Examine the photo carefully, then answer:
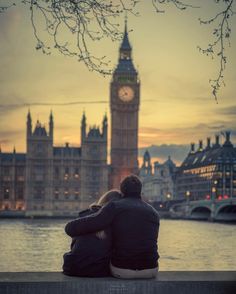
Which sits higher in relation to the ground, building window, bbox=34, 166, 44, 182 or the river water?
building window, bbox=34, 166, 44, 182

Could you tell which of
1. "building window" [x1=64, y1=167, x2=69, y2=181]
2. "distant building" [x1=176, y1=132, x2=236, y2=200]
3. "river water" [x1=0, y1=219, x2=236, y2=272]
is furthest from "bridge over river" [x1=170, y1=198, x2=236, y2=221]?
"river water" [x1=0, y1=219, x2=236, y2=272]

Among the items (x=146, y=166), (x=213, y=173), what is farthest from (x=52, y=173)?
(x=146, y=166)

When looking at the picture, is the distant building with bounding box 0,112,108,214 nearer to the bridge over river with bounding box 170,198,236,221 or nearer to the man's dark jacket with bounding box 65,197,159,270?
the bridge over river with bounding box 170,198,236,221

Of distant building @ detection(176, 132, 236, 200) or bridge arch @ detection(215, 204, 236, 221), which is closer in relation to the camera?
bridge arch @ detection(215, 204, 236, 221)

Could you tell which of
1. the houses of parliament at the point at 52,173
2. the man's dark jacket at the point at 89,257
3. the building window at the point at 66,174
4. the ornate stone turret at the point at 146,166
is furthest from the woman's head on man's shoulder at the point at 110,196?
the ornate stone turret at the point at 146,166

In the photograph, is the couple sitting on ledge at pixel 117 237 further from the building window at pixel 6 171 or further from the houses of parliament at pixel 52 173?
the building window at pixel 6 171

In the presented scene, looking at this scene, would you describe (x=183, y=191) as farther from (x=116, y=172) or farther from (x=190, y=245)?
(x=190, y=245)

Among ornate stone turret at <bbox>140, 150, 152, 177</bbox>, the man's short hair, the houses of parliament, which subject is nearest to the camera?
the man's short hair

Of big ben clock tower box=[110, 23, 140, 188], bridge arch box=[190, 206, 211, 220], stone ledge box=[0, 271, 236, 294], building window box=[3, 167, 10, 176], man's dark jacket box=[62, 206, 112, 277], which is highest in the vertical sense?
big ben clock tower box=[110, 23, 140, 188]

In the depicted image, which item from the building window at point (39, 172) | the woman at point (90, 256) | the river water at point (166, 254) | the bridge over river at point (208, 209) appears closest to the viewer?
the woman at point (90, 256)
